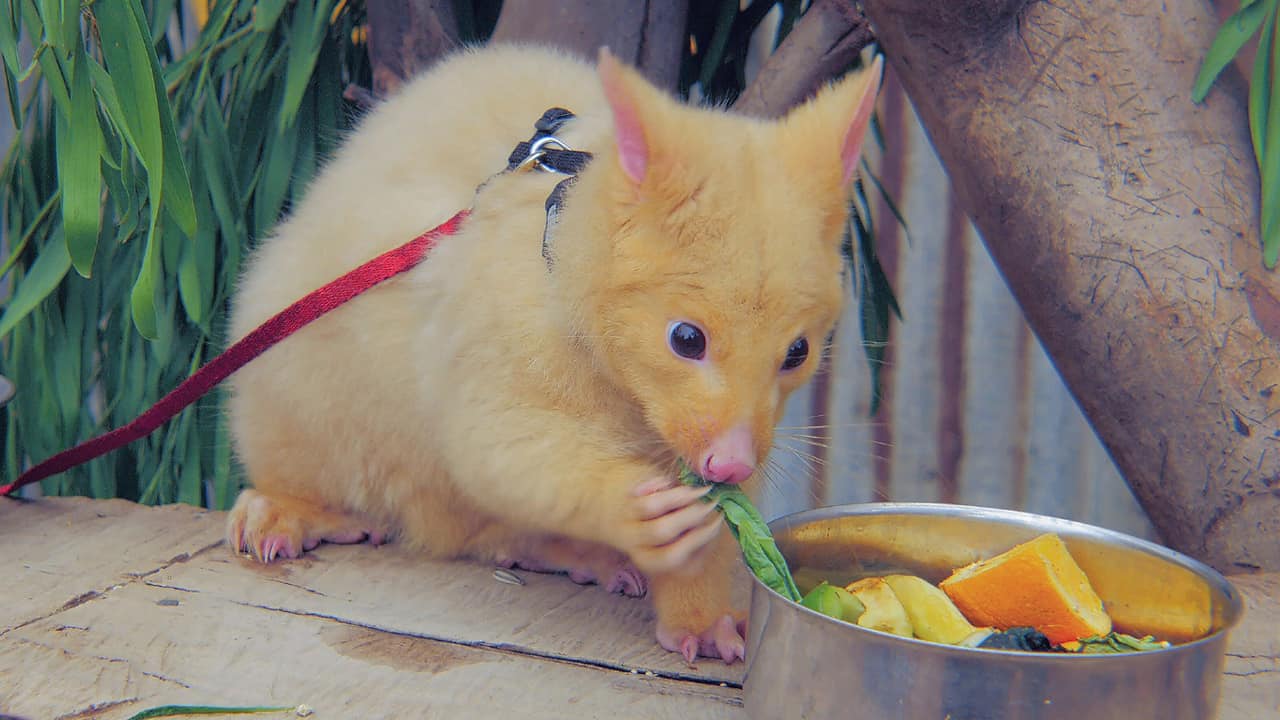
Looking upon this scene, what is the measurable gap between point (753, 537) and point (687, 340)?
33 cm

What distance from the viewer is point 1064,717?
1.37 meters

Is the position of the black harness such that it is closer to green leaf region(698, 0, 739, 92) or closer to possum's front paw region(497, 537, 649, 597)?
possum's front paw region(497, 537, 649, 597)

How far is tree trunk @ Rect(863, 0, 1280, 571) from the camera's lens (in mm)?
2426

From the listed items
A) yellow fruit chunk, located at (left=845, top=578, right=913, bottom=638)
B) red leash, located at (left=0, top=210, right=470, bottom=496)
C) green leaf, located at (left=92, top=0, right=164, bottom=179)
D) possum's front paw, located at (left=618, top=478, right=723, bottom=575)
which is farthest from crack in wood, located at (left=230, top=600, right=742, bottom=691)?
green leaf, located at (left=92, top=0, right=164, bottom=179)

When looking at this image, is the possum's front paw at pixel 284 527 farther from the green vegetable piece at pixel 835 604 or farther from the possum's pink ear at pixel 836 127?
the possum's pink ear at pixel 836 127

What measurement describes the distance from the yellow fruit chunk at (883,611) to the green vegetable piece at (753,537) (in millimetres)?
32

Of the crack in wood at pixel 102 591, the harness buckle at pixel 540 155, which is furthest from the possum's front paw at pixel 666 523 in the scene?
the crack in wood at pixel 102 591

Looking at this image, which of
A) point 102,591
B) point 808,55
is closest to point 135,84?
point 102,591

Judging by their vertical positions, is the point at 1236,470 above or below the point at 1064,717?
above

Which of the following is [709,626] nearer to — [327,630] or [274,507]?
[327,630]

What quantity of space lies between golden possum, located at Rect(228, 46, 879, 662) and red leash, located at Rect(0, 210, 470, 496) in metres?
0.05

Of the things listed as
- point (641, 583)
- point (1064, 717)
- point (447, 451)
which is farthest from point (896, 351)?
point (1064, 717)

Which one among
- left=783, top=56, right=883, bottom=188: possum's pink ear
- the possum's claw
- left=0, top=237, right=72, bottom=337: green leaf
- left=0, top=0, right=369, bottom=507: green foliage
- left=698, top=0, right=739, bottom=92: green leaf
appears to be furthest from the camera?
left=698, top=0, right=739, bottom=92: green leaf

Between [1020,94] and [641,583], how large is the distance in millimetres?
1383
